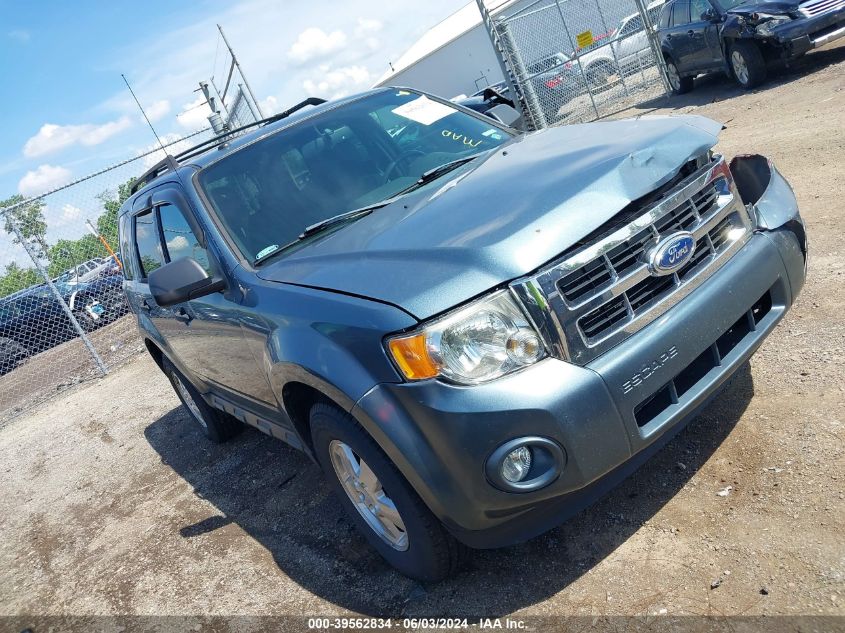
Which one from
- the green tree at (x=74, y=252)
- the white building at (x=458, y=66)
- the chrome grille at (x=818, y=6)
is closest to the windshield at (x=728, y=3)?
the chrome grille at (x=818, y=6)

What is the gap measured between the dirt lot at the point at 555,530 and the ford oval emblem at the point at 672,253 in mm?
948

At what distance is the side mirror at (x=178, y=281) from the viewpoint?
10.1 feet

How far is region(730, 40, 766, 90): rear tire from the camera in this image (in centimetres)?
984

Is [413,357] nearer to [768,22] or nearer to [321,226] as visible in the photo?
[321,226]

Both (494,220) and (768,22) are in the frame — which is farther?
(768,22)

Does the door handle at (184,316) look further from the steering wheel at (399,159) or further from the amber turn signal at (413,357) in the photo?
the amber turn signal at (413,357)

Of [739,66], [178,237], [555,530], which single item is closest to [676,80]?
[739,66]

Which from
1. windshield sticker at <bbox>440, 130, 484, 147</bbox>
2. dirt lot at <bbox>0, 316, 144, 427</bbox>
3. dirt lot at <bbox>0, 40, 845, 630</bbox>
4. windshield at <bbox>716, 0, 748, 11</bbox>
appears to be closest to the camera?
dirt lot at <bbox>0, 40, 845, 630</bbox>

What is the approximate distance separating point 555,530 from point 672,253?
1.26m

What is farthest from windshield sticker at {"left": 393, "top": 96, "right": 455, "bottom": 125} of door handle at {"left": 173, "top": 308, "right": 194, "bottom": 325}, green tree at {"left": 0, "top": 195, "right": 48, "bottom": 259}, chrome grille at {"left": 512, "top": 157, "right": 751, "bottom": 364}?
green tree at {"left": 0, "top": 195, "right": 48, "bottom": 259}

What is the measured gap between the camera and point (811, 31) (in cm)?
909

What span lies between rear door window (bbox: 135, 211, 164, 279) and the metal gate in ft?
30.9

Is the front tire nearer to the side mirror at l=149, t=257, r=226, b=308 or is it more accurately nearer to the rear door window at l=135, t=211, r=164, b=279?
the side mirror at l=149, t=257, r=226, b=308

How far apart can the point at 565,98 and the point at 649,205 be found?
12.8 m
